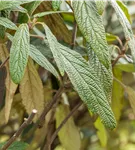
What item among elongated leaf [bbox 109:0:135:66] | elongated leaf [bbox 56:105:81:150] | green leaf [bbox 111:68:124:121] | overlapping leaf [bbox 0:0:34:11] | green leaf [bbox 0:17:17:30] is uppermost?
overlapping leaf [bbox 0:0:34:11]

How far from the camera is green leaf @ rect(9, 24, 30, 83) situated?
555 millimetres

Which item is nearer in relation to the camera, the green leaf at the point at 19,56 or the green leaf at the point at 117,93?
the green leaf at the point at 19,56

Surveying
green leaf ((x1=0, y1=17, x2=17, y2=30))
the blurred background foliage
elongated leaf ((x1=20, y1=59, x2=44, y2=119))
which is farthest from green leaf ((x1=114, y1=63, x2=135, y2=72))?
green leaf ((x1=0, y1=17, x2=17, y2=30))

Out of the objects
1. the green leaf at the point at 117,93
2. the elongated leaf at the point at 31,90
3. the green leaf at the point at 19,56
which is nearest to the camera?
the green leaf at the point at 19,56

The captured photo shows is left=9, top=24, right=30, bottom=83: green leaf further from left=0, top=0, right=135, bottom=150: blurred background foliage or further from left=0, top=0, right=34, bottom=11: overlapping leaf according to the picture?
left=0, top=0, right=135, bottom=150: blurred background foliage

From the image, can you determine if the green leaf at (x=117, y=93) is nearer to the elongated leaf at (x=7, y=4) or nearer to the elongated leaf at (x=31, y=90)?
the elongated leaf at (x=31, y=90)

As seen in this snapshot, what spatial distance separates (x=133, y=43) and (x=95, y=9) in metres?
0.10

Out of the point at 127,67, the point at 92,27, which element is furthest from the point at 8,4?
the point at 127,67

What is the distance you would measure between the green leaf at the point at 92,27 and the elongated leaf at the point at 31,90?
19 centimetres

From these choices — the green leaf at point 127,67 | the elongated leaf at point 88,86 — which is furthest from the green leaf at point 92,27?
the green leaf at point 127,67

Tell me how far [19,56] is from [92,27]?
118mm

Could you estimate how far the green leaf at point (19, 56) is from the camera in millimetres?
555

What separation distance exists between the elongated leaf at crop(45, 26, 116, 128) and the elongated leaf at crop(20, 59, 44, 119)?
0.15 metres

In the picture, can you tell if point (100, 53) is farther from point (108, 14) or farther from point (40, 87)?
point (108, 14)
